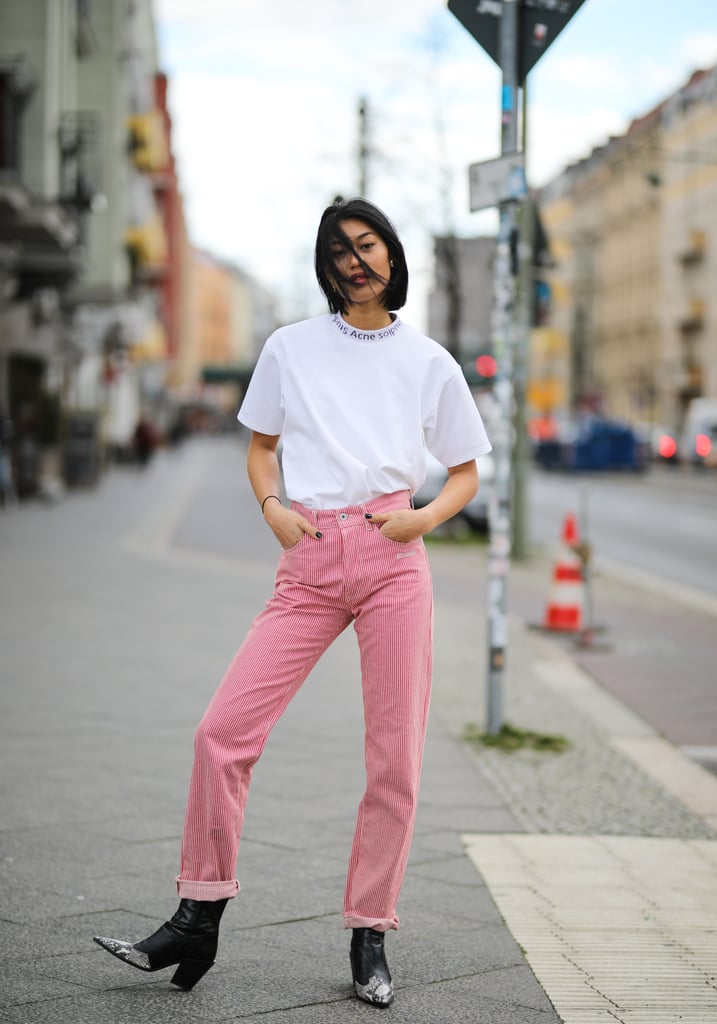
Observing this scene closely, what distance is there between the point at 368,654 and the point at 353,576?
0.65 ft

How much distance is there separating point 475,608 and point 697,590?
3578 mm

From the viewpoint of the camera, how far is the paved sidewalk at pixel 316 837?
11.6ft

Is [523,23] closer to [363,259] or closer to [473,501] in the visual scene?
[363,259]

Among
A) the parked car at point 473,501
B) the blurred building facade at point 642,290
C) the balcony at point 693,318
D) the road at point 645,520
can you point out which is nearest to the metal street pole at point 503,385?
the road at point 645,520

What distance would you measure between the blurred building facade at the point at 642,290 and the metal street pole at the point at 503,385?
58.2 meters

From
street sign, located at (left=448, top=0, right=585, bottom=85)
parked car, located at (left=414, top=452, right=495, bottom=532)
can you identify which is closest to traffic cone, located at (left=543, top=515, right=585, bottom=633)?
street sign, located at (left=448, top=0, right=585, bottom=85)

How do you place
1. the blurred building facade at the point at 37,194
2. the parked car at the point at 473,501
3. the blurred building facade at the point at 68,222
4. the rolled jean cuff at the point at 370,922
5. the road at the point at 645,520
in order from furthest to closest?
the blurred building facade at the point at 68,222 → the blurred building facade at the point at 37,194 → the parked car at the point at 473,501 → the road at the point at 645,520 → the rolled jean cuff at the point at 370,922

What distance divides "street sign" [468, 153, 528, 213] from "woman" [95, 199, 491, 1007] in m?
2.89

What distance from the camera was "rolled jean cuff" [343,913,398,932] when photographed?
3500 millimetres

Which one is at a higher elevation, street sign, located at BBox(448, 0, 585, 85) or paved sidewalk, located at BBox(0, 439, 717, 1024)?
street sign, located at BBox(448, 0, 585, 85)

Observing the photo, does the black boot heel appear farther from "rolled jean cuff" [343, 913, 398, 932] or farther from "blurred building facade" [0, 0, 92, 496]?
"blurred building facade" [0, 0, 92, 496]

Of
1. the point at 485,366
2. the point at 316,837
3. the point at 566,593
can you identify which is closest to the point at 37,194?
the point at 485,366

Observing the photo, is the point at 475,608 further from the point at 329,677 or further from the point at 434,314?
the point at 434,314

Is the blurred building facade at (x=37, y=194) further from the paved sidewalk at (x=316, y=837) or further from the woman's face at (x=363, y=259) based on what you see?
the woman's face at (x=363, y=259)
